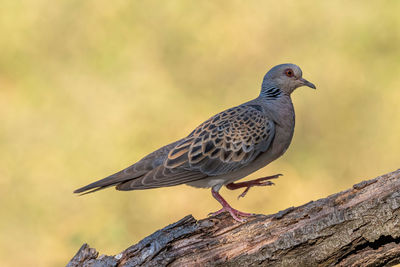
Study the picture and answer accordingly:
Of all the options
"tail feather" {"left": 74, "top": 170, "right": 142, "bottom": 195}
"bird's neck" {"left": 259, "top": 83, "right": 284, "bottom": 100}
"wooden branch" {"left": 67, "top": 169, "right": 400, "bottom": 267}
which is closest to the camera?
"wooden branch" {"left": 67, "top": 169, "right": 400, "bottom": 267}

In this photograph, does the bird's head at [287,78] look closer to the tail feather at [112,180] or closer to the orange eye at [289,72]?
the orange eye at [289,72]

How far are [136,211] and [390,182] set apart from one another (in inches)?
181

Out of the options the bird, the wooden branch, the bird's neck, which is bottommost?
the wooden branch

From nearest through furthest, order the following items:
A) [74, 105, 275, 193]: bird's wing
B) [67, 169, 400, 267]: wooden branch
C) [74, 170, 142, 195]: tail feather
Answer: [67, 169, 400, 267]: wooden branch < [74, 170, 142, 195]: tail feather < [74, 105, 275, 193]: bird's wing

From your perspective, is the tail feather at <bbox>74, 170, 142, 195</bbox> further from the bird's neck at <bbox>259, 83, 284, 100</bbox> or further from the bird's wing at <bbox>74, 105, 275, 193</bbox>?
the bird's neck at <bbox>259, 83, 284, 100</bbox>

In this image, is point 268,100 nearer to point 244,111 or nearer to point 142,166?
point 244,111

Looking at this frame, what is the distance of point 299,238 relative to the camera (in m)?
3.69

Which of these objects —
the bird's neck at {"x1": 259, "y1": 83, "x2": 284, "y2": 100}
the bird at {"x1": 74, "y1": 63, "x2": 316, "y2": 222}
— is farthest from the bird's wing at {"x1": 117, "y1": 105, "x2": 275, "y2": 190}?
the bird's neck at {"x1": 259, "y1": 83, "x2": 284, "y2": 100}

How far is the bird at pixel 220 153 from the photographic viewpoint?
4.48 m

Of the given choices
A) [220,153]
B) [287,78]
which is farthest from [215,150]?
[287,78]

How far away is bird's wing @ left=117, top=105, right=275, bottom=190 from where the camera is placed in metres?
4.48

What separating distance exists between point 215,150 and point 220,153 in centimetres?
5

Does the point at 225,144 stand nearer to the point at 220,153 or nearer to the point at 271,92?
the point at 220,153

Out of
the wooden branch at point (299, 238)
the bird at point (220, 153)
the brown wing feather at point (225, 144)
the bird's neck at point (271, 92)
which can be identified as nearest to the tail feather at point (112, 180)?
the bird at point (220, 153)
